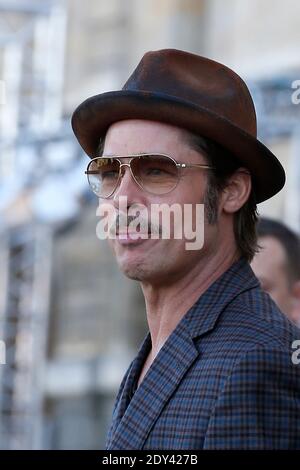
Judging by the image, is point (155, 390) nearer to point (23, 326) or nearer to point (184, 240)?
point (184, 240)

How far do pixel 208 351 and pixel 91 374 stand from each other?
11.2 m

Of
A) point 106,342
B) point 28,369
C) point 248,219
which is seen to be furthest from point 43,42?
point 248,219

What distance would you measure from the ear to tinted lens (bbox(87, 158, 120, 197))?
0.77ft

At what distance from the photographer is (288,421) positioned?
2.05 meters

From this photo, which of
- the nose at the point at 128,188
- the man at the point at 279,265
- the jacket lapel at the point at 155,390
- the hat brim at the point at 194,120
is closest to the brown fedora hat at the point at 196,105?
the hat brim at the point at 194,120

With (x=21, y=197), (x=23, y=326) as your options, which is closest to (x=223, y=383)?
(x=21, y=197)

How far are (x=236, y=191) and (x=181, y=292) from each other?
0.25 meters

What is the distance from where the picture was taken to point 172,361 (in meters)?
2.31

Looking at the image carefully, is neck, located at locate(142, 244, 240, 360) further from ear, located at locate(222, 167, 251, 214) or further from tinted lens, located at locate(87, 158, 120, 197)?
tinted lens, located at locate(87, 158, 120, 197)

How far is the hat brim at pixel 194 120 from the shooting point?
2.37 m

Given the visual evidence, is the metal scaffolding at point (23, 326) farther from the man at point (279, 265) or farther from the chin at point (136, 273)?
the chin at point (136, 273)

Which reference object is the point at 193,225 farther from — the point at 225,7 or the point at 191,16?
the point at 191,16

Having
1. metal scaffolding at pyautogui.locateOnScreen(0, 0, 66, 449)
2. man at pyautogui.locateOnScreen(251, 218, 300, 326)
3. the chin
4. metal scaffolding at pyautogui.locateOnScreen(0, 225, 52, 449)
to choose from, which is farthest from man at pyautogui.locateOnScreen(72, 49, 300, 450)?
metal scaffolding at pyautogui.locateOnScreen(0, 225, 52, 449)

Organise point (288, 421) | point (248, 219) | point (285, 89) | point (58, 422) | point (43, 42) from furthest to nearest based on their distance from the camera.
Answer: point (58, 422)
point (43, 42)
point (285, 89)
point (248, 219)
point (288, 421)
